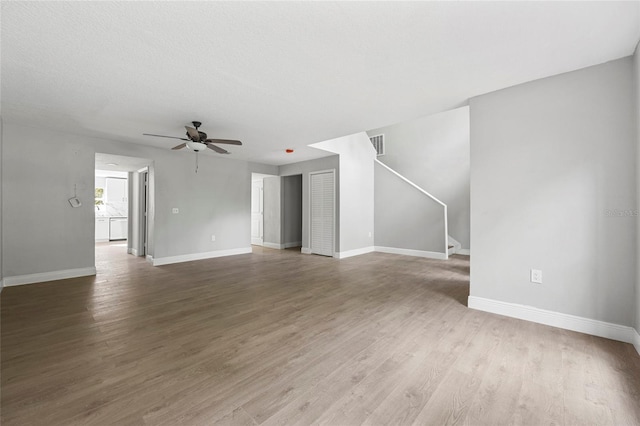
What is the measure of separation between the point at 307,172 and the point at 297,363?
220 inches

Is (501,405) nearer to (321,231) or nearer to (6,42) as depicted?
(6,42)

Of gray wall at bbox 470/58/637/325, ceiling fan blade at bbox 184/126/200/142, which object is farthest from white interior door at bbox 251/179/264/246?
gray wall at bbox 470/58/637/325

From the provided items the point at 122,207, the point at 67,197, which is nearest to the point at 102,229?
the point at 122,207

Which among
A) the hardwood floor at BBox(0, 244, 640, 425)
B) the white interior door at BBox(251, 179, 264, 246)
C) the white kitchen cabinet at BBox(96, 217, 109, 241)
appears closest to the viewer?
the hardwood floor at BBox(0, 244, 640, 425)

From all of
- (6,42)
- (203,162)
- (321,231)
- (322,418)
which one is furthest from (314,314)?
(203,162)

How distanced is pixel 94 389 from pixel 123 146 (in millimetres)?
4827

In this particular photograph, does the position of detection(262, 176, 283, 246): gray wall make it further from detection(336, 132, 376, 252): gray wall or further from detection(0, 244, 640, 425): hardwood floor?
detection(0, 244, 640, 425): hardwood floor

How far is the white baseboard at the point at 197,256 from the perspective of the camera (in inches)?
220

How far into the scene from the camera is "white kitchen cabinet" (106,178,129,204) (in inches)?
372

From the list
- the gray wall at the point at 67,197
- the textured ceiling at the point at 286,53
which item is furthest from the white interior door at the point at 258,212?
the textured ceiling at the point at 286,53

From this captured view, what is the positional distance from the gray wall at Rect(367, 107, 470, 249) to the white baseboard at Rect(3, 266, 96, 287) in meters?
6.97

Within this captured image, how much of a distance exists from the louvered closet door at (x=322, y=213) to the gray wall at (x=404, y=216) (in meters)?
→ 1.61

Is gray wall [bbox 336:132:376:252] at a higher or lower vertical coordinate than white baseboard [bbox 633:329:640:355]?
higher

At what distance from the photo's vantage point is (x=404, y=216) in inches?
270
